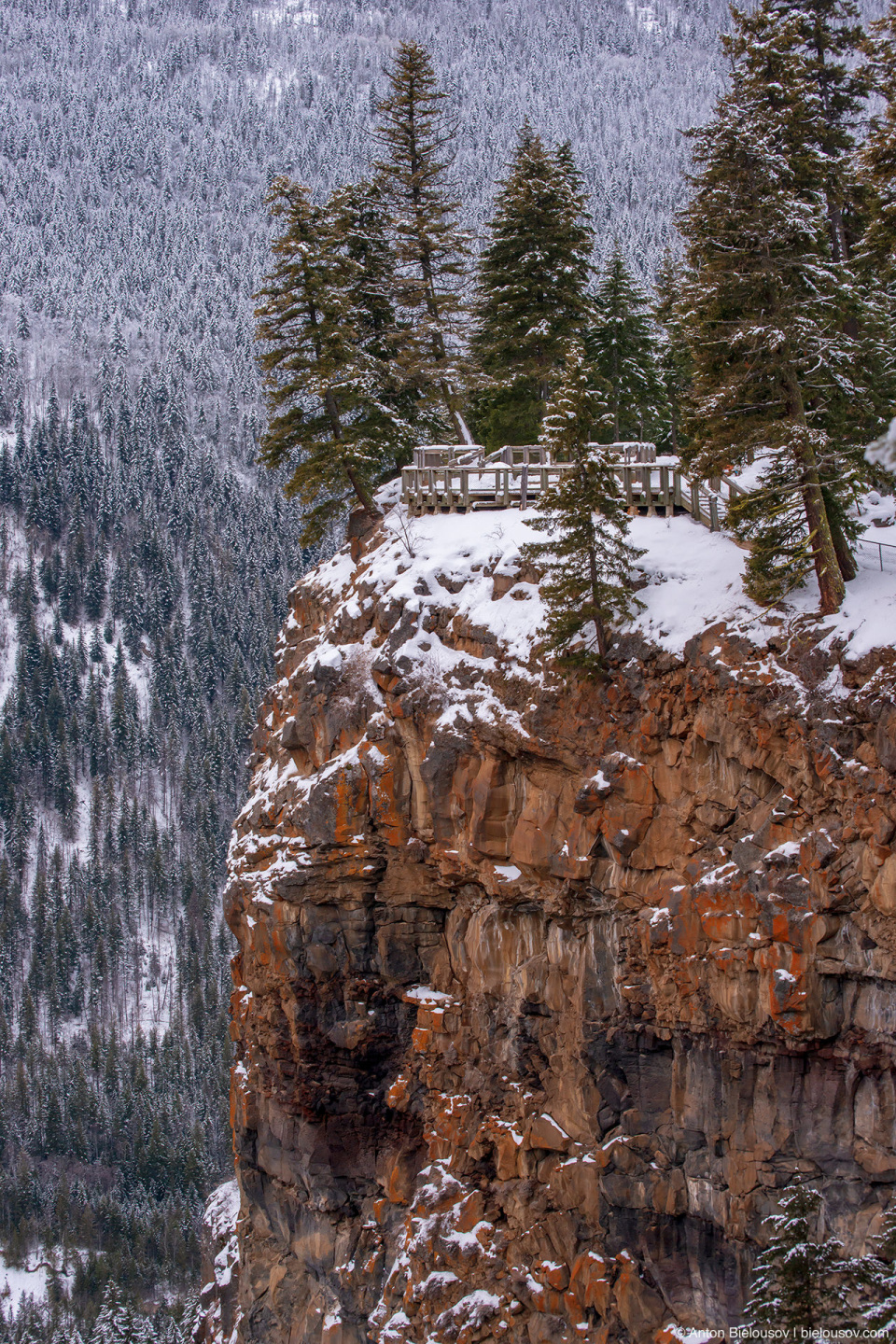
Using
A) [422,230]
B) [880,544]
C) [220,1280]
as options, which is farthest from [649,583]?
[220,1280]

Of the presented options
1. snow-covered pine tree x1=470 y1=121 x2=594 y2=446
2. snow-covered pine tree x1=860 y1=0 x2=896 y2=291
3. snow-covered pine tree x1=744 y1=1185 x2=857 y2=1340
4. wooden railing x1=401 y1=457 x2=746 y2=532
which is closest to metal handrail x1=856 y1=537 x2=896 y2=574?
wooden railing x1=401 y1=457 x2=746 y2=532

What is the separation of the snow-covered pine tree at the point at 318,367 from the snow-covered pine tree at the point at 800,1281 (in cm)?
2090

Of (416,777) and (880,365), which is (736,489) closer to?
(880,365)

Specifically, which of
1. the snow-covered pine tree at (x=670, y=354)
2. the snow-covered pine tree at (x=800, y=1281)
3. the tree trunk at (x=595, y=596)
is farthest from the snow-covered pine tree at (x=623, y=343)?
the snow-covered pine tree at (x=800, y=1281)

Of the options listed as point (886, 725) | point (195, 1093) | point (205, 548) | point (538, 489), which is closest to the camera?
point (886, 725)

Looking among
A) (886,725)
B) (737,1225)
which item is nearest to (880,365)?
(886,725)

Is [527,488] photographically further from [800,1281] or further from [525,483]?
[800,1281]

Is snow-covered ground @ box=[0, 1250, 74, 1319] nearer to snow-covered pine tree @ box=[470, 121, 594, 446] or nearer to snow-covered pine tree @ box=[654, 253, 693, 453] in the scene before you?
snow-covered pine tree @ box=[654, 253, 693, 453]

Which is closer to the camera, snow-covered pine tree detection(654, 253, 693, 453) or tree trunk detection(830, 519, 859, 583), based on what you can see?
tree trunk detection(830, 519, 859, 583)

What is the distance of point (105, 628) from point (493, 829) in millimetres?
155825

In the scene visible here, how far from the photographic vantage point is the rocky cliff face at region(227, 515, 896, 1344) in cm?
2167

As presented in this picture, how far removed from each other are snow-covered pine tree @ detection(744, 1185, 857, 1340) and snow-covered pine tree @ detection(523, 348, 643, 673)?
10.9 metres

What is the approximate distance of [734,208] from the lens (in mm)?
23500

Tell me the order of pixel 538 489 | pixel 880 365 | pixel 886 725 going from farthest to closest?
pixel 538 489
pixel 880 365
pixel 886 725
